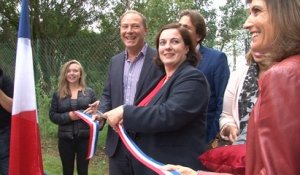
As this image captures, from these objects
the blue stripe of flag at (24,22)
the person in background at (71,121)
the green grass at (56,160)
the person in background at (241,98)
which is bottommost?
the green grass at (56,160)

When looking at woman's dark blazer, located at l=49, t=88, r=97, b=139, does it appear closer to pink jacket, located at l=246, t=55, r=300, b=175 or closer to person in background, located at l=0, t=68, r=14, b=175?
person in background, located at l=0, t=68, r=14, b=175

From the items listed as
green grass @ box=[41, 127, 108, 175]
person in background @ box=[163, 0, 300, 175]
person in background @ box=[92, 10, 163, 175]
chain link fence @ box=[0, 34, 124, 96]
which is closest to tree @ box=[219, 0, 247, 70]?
chain link fence @ box=[0, 34, 124, 96]

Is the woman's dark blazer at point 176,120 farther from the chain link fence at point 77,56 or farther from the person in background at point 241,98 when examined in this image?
the chain link fence at point 77,56

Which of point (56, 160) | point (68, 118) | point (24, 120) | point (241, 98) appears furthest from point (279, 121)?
point (56, 160)

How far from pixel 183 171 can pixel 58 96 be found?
3906mm

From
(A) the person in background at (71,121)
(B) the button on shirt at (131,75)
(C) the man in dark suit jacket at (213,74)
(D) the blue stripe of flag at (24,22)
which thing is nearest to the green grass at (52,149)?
(A) the person in background at (71,121)

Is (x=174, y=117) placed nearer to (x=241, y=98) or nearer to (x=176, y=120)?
(x=176, y=120)

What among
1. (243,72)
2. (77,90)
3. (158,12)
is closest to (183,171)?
(243,72)

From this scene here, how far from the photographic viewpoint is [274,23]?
1.25 m

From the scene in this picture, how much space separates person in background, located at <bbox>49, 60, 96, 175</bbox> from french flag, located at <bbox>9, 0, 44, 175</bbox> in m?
1.96

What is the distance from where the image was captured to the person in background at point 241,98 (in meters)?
2.50

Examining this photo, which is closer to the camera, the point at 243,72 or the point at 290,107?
the point at 290,107

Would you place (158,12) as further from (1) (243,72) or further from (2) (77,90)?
(1) (243,72)

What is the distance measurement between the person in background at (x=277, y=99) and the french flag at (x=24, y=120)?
2.20 m
